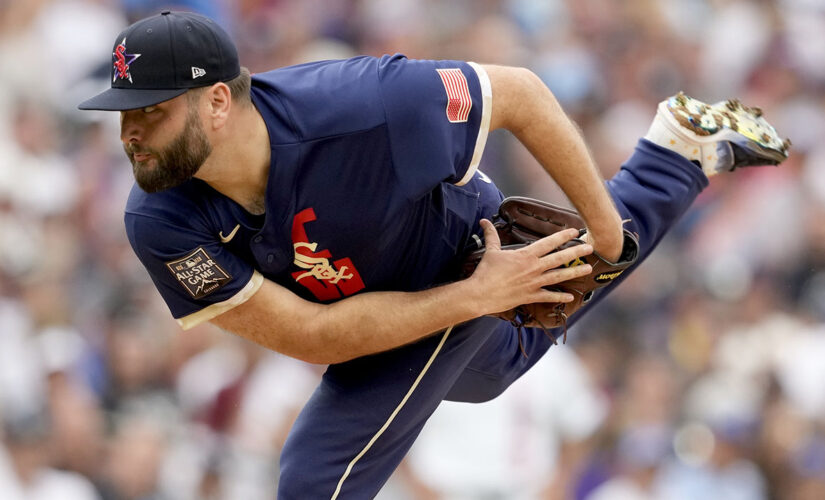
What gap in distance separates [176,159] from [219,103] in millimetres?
211

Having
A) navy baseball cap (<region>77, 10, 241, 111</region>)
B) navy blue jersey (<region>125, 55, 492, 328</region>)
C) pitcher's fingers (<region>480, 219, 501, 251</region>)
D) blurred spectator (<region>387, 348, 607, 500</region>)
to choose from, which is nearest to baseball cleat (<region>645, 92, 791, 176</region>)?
pitcher's fingers (<region>480, 219, 501, 251</region>)

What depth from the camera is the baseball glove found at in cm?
395

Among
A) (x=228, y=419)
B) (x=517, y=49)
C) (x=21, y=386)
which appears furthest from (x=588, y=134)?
(x=21, y=386)

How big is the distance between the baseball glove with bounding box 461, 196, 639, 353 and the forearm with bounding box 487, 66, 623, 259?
0.79 ft

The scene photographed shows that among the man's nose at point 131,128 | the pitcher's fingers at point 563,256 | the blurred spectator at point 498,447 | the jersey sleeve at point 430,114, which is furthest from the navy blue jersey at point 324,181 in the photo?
the blurred spectator at point 498,447

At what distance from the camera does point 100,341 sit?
6574 millimetres

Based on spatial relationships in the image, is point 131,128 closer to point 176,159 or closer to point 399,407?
point 176,159

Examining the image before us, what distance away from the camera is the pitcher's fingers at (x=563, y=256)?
3.79 m

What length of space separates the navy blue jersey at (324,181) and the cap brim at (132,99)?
0.35 metres

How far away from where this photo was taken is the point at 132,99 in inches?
129

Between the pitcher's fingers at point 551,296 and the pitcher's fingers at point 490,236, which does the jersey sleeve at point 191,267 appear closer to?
the pitcher's fingers at point 490,236

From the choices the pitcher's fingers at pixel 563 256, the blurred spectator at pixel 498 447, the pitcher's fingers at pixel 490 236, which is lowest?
the blurred spectator at pixel 498 447

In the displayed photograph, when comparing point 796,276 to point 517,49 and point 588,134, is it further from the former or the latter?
point 517,49

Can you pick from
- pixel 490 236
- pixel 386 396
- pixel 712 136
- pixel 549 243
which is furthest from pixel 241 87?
pixel 712 136
